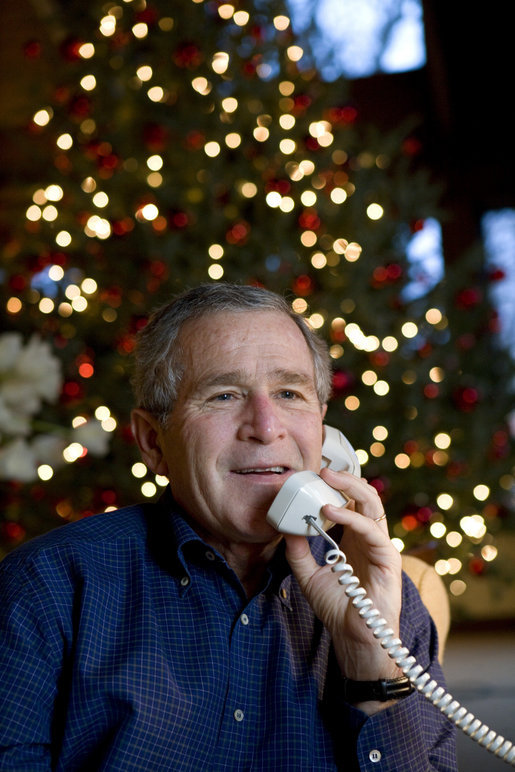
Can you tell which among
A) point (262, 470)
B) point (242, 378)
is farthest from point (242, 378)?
point (262, 470)

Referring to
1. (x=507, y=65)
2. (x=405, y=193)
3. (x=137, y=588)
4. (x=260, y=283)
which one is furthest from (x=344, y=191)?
(x=137, y=588)

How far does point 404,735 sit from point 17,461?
733mm

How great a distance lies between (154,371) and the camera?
1.38m

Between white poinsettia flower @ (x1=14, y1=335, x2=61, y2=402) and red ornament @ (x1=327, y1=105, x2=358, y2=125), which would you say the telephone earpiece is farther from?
red ornament @ (x1=327, y1=105, x2=358, y2=125)

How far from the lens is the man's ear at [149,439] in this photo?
4.65 feet

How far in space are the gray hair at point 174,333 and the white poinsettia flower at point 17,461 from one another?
0.81 ft

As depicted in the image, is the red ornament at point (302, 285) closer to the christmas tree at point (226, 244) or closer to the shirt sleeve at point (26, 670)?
the christmas tree at point (226, 244)

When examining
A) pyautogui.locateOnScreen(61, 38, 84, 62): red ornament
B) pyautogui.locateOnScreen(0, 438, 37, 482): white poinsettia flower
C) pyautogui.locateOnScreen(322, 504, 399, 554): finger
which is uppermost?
pyautogui.locateOnScreen(61, 38, 84, 62): red ornament

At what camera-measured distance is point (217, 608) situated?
1216 millimetres

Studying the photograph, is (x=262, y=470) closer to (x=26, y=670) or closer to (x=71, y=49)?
(x=26, y=670)

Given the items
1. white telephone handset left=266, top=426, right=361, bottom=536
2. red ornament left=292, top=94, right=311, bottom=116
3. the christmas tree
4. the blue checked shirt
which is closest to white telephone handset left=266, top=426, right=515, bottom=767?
white telephone handset left=266, top=426, right=361, bottom=536

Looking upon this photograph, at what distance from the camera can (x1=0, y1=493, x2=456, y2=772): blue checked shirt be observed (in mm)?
1079

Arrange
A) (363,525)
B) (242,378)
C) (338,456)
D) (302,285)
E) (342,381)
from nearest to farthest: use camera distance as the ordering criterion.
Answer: (363,525), (242,378), (338,456), (342,381), (302,285)

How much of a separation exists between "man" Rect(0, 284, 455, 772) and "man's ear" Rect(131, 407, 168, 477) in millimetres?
18
